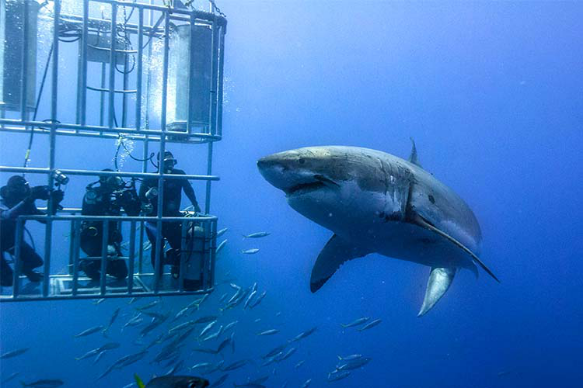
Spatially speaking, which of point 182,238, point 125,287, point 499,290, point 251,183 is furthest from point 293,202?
point 251,183

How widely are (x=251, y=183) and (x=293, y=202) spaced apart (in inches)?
1808

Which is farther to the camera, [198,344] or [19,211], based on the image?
[198,344]

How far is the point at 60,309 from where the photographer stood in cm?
2183

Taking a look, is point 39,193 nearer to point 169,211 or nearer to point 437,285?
point 169,211

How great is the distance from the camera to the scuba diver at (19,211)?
15.0 ft

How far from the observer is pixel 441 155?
62000 millimetres

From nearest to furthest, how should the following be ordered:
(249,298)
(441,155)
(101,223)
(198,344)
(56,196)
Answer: (56,196) → (101,223) → (249,298) → (198,344) → (441,155)

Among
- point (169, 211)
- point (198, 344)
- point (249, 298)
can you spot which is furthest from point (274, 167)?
point (198, 344)

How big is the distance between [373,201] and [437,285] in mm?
3034

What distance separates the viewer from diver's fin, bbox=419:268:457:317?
6.08 meters

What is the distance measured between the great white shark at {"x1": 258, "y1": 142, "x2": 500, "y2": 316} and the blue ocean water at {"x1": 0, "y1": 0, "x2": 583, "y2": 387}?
1966 cm

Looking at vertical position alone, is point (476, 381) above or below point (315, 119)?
below

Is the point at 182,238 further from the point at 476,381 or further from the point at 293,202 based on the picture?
the point at 476,381

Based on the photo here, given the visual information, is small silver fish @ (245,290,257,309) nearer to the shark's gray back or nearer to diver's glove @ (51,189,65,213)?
the shark's gray back
